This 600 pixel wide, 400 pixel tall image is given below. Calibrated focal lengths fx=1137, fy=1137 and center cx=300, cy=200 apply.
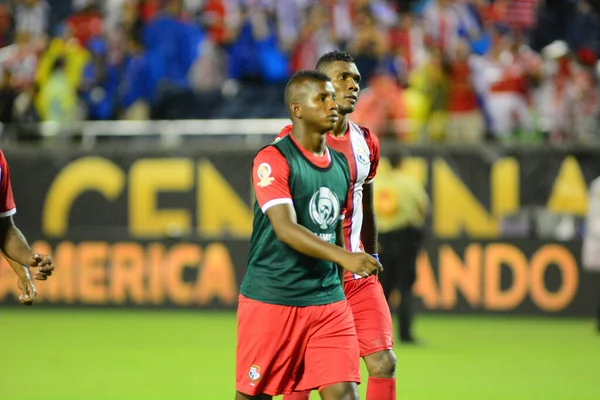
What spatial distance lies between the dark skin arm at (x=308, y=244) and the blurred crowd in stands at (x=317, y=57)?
1156 cm

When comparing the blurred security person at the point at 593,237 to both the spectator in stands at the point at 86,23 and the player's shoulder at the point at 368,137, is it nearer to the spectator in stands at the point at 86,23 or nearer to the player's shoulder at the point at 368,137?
the player's shoulder at the point at 368,137

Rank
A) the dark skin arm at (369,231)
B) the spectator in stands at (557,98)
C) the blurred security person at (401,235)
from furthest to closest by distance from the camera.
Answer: the spectator in stands at (557,98) < the blurred security person at (401,235) < the dark skin arm at (369,231)

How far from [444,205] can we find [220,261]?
11.7 feet

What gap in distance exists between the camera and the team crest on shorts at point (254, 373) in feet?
20.2

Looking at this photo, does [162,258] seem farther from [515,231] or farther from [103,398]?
[103,398]

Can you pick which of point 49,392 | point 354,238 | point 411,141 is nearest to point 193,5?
point 411,141

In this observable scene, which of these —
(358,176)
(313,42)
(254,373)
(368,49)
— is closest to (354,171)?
(358,176)

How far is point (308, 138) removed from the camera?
6133 millimetres

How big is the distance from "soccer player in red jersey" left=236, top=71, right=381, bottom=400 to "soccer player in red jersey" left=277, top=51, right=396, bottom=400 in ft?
2.12

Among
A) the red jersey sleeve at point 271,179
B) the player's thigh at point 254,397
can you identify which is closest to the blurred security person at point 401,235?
the player's thigh at point 254,397

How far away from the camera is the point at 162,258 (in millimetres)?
17328

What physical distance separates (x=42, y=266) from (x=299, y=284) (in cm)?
138

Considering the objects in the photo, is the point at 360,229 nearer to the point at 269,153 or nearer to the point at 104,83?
the point at 269,153

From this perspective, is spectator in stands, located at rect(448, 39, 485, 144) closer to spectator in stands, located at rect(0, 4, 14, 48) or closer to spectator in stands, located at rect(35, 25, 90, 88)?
spectator in stands, located at rect(35, 25, 90, 88)
